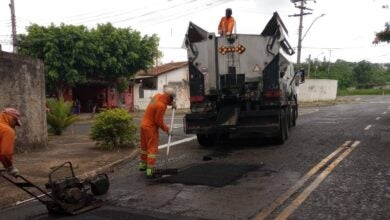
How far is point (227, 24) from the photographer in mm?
13852

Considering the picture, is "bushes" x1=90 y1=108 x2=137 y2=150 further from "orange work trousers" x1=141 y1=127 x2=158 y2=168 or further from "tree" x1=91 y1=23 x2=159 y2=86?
"tree" x1=91 y1=23 x2=159 y2=86

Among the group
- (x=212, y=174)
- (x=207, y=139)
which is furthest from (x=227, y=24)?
(x=212, y=174)

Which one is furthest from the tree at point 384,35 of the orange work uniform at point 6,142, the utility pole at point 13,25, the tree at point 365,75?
the tree at point 365,75

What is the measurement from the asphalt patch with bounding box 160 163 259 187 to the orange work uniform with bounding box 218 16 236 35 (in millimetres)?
4353

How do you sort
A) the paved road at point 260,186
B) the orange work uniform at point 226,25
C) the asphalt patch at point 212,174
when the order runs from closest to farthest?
the paved road at point 260,186, the asphalt patch at point 212,174, the orange work uniform at point 226,25

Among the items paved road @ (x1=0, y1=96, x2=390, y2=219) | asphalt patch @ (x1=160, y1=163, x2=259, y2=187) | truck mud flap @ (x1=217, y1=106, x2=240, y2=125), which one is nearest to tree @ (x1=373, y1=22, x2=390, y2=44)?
paved road @ (x1=0, y1=96, x2=390, y2=219)

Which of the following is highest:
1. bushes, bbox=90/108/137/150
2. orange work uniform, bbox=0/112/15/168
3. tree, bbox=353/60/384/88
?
tree, bbox=353/60/384/88

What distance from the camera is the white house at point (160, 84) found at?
45531 mm

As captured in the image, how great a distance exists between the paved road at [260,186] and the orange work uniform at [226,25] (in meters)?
3.08

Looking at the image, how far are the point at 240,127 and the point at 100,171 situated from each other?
13.2ft

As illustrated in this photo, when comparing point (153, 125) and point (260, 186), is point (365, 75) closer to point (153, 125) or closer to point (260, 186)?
point (153, 125)

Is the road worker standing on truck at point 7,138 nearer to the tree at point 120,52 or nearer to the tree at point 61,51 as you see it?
the tree at point 61,51

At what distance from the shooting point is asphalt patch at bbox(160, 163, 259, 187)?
8953 mm

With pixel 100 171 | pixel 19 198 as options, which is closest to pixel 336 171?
pixel 100 171
